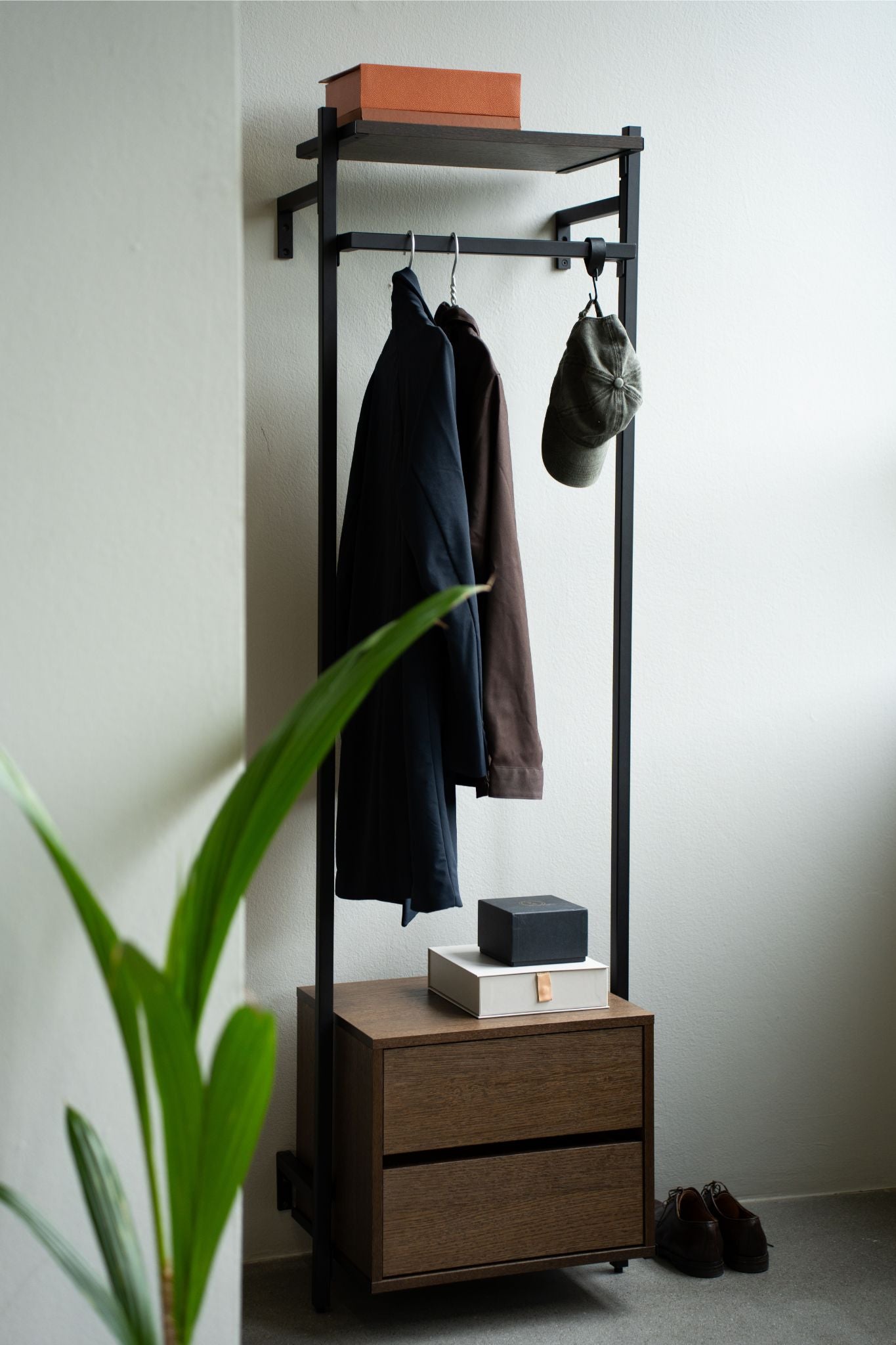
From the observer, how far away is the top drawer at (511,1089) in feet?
7.07

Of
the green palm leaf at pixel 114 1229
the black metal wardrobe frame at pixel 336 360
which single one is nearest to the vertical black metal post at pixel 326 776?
the black metal wardrobe frame at pixel 336 360

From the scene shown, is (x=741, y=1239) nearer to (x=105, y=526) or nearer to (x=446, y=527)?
(x=446, y=527)

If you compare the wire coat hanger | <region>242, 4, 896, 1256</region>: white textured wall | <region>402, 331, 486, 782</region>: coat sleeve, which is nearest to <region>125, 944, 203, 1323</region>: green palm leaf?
<region>402, 331, 486, 782</region>: coat sleeve

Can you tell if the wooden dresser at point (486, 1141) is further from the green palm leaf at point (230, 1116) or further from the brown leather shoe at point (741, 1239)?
the green palm leaf at point (230, 1116)

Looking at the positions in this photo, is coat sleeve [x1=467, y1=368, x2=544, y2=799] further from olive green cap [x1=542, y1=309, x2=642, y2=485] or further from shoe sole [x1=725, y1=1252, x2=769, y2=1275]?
shoe sole [x1=725, y1=1252, x2=769, y2=1275]

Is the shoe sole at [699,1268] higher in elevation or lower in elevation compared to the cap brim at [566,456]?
lower

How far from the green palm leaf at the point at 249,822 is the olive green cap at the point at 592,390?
1.16 meters

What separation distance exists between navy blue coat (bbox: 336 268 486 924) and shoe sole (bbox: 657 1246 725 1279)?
83 centimetres

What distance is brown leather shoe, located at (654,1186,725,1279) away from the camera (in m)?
2.43

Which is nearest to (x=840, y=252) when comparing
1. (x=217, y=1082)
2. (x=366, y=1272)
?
(x=366, y=1272)

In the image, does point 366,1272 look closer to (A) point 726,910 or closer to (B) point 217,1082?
(A) point 726,910

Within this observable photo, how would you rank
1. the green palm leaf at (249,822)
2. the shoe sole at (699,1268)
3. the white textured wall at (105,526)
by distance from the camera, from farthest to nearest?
the shoe sole at (699,1268), the white textured wall at (105,526), the green palm leaf at (249,822)

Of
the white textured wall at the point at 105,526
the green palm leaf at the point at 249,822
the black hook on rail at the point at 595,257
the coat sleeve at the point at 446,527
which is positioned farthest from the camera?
the black hook on rail at the point at 595,257

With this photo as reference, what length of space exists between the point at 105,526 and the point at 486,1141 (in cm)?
124
